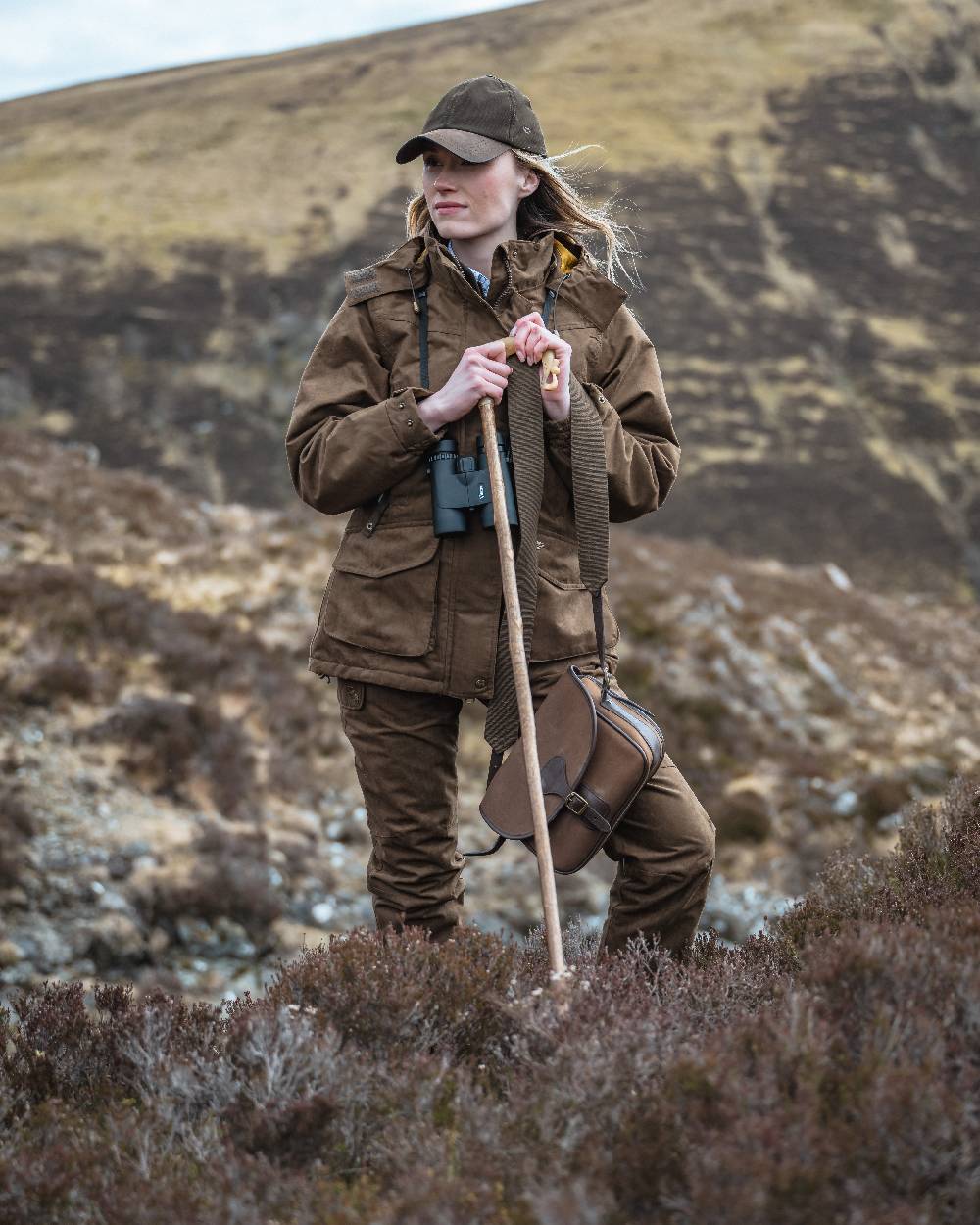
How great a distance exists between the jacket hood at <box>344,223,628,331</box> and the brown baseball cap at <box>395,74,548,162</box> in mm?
266

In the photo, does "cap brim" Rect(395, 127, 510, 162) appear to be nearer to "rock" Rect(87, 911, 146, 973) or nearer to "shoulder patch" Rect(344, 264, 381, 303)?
"shoulder patch" Rect(344, 264, 381, 303)

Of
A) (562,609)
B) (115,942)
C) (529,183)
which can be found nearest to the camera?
(562,609)

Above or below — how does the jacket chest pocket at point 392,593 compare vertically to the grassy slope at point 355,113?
above

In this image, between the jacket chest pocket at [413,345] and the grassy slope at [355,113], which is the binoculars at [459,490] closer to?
the jacket chest pocket at [413,345]

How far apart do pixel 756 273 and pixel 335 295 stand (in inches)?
703

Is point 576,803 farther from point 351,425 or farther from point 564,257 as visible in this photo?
point 564,257

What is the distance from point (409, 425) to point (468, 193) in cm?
80

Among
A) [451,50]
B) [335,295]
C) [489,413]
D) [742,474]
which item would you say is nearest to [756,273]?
[742,474]

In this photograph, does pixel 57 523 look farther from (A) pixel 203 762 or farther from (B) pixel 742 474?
(B) pixel 742 474

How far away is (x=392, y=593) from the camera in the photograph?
134 inches

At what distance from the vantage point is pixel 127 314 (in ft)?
150

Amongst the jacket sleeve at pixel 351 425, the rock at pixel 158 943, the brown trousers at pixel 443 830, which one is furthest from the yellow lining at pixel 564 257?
the rock at pixel 158 943

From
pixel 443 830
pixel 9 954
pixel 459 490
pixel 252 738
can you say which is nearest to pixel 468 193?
pixel 459 490

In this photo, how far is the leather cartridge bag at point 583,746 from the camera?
3150 millimetres
